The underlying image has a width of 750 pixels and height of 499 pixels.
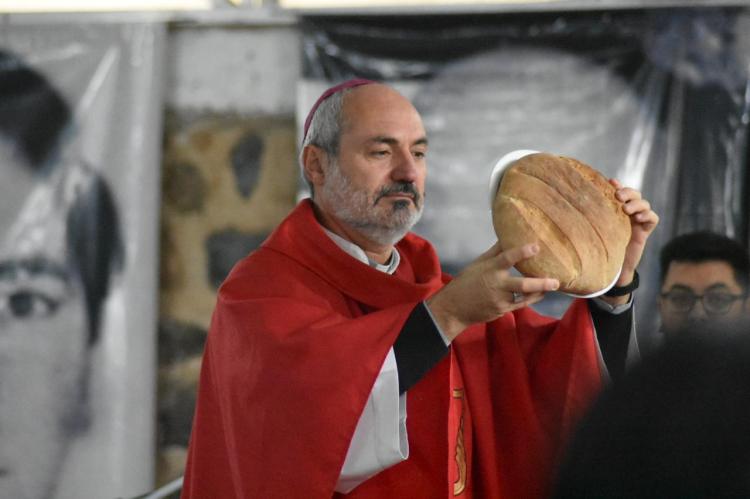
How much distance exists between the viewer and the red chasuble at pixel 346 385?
5.98 ft

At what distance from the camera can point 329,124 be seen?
2.29 m

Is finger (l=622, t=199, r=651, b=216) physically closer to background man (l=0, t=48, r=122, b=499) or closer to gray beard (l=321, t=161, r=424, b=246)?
gray beard (l=321, t=161, r=424, b=246)

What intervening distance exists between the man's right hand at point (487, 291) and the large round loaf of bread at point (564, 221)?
0.04 meters

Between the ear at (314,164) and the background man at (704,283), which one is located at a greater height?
the ear at (314,164)

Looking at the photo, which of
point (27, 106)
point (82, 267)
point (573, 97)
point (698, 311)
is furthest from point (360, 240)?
point (27, 106)

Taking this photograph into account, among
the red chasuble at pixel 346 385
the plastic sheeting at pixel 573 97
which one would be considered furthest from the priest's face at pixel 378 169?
the plastic sheeting at pixel 573 97

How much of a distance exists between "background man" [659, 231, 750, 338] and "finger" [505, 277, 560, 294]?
1444 mm

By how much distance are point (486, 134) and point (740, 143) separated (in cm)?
111

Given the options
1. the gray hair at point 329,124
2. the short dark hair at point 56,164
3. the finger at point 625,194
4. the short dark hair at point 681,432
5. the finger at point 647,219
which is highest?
the short dark hair at point 56,164

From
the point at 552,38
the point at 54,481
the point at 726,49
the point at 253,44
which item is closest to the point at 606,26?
the point at 552,38

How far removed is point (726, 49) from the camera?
398cm

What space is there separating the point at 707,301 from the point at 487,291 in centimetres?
165

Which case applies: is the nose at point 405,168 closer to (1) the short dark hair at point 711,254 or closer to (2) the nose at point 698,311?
(2) the nose at point 698,311

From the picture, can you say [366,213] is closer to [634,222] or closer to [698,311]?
[634,222]
